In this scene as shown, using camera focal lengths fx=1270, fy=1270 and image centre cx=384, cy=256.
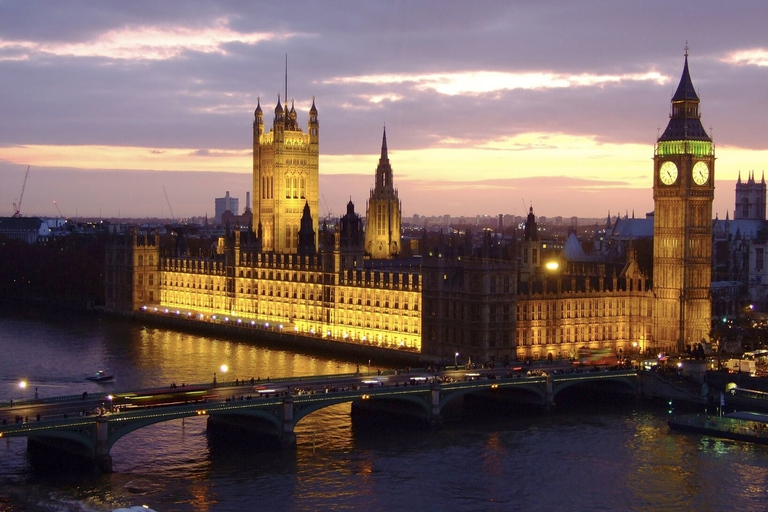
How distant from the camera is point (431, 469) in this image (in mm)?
74938

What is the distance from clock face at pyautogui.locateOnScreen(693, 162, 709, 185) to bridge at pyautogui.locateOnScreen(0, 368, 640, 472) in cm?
2501

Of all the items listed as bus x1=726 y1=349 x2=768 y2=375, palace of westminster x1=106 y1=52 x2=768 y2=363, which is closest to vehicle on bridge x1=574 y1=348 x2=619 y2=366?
palace of westminster x1=106 y1=52 x2=768 y2=363

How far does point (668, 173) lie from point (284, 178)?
77.0 m

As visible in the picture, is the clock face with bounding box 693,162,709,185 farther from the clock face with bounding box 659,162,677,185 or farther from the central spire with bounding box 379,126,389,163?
the central spire with bounding box 379,126,389,163

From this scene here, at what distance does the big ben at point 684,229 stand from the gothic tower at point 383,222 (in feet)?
178

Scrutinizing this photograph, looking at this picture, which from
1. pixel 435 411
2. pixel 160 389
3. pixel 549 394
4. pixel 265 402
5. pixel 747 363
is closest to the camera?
pixel 265 402

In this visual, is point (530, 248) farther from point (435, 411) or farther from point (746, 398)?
point (435, 411)

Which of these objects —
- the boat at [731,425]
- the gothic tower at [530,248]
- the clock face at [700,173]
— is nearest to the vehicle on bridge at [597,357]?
the gothic tower at [530,248]

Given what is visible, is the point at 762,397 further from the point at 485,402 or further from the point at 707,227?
the point at 707,227

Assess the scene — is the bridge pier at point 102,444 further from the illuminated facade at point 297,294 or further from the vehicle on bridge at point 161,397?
the illuminated facade at point 297,294

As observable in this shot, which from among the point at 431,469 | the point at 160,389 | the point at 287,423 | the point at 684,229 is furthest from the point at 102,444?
the point at 684,229

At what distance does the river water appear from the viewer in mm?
67688

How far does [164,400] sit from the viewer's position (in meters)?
79.9

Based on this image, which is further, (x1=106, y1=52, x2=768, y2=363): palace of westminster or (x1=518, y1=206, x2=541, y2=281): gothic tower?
(x1=518, y1=206, x2=541, y2=281): gothic tower
